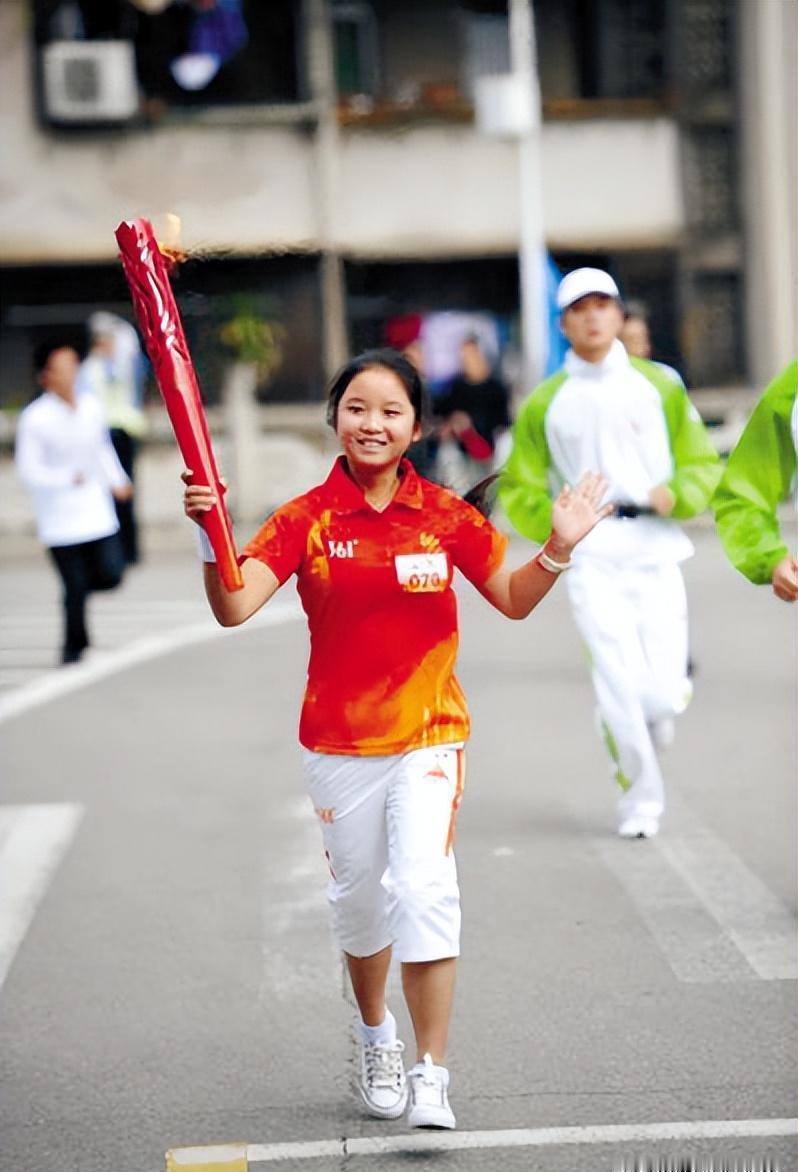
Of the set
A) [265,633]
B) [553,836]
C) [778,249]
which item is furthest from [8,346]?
[553,836]

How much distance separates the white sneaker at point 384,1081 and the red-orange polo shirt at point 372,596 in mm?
639

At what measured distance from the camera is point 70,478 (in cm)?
1298

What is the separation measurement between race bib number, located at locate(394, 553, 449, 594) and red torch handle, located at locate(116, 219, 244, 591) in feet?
1.38

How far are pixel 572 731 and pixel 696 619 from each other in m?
4.20

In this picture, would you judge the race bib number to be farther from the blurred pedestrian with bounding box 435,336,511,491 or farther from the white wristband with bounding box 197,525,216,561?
the blurred pedestrian with bounding box 435,336,511,491

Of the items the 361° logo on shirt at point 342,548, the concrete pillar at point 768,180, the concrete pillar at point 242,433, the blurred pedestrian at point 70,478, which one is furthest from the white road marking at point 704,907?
the concrete pillar at point 768,180

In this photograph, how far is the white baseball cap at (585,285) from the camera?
755cm

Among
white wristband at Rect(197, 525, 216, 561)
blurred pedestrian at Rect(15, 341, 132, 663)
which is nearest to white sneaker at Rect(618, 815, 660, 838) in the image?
white wristband at Rect(197, 525, 216, 561)

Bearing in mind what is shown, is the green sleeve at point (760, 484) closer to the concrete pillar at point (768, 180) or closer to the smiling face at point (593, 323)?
the smiling face at point (593, 323)

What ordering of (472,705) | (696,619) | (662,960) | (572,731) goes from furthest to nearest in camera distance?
(696,619) < (472,705) < (572,731) < (662,960)

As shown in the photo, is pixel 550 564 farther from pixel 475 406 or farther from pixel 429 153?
pixel 429 153

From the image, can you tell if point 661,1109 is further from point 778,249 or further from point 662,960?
point 778,249

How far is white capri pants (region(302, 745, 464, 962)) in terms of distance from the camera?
480cm

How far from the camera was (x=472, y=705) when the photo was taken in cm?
1128
